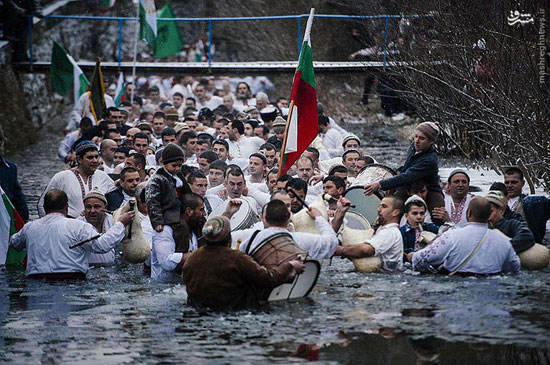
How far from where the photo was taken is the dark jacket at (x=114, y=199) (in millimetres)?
14242

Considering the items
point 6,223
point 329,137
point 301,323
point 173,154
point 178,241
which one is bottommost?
point 301,323

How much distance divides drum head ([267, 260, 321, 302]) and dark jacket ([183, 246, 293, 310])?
1.62 ft

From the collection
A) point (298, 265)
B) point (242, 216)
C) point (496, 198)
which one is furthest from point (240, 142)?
point (298, 265)

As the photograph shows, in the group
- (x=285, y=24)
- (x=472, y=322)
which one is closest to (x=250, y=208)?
(x=472, y=322)

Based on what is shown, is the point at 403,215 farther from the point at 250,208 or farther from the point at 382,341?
the point at 382,341

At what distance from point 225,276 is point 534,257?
4108 millimetres

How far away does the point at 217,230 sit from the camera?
33.6 ft

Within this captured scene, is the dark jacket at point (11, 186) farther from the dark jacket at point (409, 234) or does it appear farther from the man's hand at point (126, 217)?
the dark jacket at point (409, 234)

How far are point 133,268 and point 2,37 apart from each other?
17.5 meters

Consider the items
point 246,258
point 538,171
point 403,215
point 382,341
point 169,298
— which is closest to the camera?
point 382,341

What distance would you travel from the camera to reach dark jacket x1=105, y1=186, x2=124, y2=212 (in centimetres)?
1424

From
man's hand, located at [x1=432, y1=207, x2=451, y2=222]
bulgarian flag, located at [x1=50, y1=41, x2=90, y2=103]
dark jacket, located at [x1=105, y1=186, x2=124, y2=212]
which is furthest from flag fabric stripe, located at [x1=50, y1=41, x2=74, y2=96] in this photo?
man's hand, located at [x1=432, y1=207, x2=451, y2=222]

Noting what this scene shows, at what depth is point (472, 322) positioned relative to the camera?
9945 mm

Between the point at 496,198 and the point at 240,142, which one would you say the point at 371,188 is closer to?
the point at 496,198
